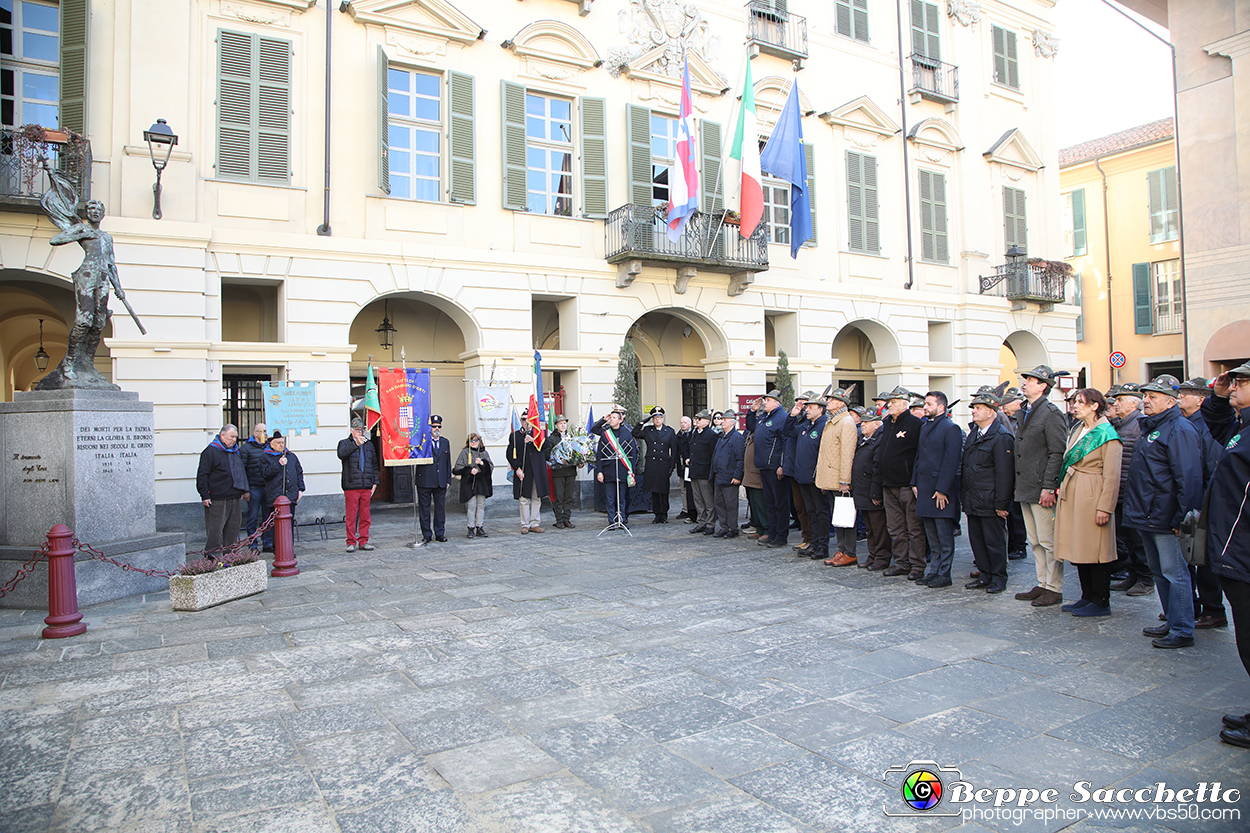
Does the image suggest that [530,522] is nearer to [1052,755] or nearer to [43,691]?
[43,691]

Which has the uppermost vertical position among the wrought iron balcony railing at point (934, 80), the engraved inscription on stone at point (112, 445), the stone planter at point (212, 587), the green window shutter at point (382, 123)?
the wrought iron balcony railing at point (934, 80)

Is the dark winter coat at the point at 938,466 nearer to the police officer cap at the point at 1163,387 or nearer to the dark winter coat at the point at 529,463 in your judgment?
the police officer cap at the point at 1163,387

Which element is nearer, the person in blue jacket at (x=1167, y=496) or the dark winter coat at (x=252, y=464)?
the person in blue jacket at (x=1167, y=496)

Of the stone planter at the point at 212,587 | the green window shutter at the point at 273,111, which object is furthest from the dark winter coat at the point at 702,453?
the green window shutter at the point at 273,111

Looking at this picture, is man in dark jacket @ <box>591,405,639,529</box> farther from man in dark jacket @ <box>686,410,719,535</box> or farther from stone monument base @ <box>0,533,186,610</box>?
stone monument base @ <box>0,533,186,610</box>

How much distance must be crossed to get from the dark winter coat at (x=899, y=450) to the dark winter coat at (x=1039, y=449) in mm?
1160

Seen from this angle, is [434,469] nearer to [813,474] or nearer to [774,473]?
[774,473]

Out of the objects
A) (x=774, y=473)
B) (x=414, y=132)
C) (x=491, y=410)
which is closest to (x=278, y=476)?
(x=491, y=410)

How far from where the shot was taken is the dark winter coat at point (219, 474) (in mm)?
9352

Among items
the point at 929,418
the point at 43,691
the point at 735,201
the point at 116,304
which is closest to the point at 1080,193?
the point at 735,201

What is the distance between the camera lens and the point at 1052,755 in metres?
3.70

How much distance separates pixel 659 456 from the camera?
43.3 ft

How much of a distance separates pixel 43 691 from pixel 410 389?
6.63m

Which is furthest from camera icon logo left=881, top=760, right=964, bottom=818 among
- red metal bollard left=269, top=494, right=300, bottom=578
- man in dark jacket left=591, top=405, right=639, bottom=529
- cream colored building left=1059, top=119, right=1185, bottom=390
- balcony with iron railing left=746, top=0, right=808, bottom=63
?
cream colored building left=1059, top=119, right=1185, bottom=390
